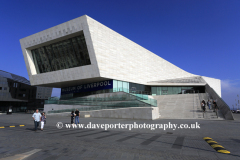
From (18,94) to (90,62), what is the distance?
49468 millimetres

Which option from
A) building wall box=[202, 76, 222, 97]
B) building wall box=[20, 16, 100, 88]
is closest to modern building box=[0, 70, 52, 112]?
building wall box=[20, 16, 100, 88]

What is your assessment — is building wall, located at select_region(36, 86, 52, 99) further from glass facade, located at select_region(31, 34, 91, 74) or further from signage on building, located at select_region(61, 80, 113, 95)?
glass facade, located at select_region(31, 34, 91, 74)

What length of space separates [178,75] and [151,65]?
13.8 m

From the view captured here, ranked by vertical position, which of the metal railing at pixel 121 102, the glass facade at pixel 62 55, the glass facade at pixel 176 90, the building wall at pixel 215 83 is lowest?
the metal railing at pixel 121 102

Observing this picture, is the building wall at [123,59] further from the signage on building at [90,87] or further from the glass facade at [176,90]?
the glass facade at [176,90]

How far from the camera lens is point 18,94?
67500mm

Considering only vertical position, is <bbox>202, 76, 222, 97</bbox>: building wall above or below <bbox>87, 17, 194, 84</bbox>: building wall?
below

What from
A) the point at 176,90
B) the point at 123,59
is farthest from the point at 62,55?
the point at 176,90

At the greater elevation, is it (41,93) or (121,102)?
(41,93)

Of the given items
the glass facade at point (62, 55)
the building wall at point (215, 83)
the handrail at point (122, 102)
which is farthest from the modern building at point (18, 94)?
the building wall at point (215, 83)

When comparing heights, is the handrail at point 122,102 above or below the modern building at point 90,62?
below

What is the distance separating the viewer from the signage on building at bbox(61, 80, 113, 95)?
34.8 meters

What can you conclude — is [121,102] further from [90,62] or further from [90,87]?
[90,87]

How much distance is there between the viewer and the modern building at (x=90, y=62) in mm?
31047
